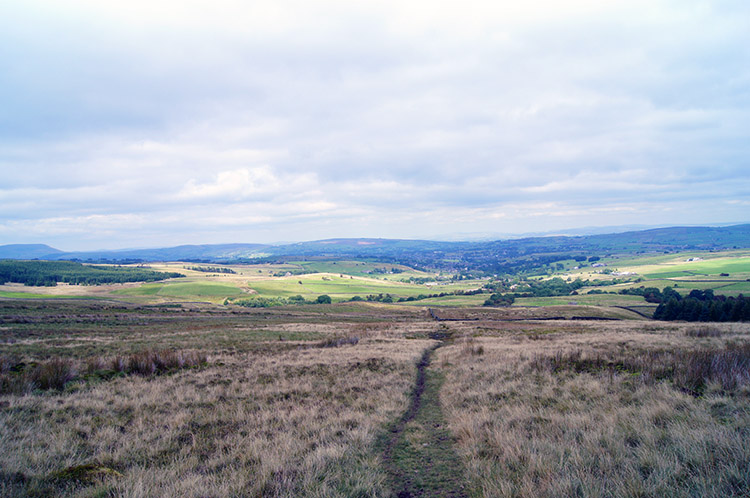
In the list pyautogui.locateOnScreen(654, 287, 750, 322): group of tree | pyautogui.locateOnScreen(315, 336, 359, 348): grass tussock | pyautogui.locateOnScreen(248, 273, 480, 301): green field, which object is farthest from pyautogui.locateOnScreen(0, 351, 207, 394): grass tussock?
pyautogui.locateOnScreen(248, 273, 480, 301): green field

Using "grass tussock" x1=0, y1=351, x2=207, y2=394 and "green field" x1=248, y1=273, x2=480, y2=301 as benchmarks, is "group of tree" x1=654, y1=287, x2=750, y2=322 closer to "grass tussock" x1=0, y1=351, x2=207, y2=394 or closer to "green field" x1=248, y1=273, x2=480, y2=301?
"grass tussock" x1=0, y1=351, x2=207, y2=394

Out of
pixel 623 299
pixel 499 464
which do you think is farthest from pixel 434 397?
pixel 623 299

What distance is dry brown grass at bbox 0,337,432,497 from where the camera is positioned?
16.5 feet

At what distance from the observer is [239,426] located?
25.9 ft

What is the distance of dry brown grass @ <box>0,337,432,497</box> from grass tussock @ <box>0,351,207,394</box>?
109 centimetres

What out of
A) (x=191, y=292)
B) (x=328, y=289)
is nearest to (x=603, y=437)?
(x=191, y=292)

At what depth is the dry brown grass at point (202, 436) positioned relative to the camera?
5.03 metres

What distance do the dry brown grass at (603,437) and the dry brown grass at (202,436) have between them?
81.9 inches

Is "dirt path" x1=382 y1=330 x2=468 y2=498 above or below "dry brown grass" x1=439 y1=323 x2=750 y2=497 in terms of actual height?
below

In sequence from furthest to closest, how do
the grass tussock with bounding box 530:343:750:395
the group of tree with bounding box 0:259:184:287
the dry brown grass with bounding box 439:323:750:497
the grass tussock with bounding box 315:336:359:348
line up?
the group of tree with bounding box 0:259:184:287 → the grass tussock with bounding box 315:336:359:348 → the grass tussock with bounding box 530:343:750:395 → the dry brown grass with bounding box 439:323:750:497

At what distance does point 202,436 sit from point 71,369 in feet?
27.6

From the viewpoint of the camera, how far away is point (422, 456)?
6730 mm

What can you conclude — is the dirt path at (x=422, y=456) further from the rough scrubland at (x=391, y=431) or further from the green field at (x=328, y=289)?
the green field at (x=328, y=289)

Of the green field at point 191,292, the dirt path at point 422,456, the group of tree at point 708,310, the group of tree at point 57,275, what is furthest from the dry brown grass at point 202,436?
the group of tree at point 57,275
